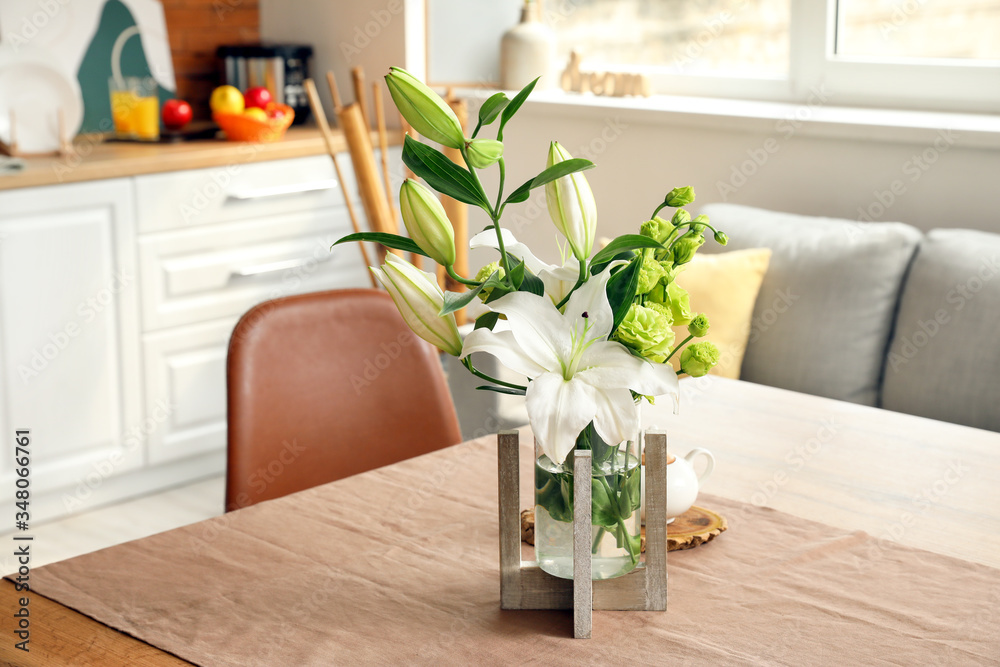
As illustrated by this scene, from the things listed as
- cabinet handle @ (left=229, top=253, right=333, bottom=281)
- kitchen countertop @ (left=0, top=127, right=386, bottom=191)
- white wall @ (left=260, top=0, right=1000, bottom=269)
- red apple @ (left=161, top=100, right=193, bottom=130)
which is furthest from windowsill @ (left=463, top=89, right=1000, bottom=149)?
red apple @ (left=161, top=100, right=193, bottom=130)

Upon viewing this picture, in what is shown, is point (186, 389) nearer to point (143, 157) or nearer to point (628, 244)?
point (143, 157)

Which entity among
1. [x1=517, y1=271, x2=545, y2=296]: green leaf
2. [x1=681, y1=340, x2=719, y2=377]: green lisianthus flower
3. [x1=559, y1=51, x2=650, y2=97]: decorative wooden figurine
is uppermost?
[x1=559, y1=51, x2=650, y2=97]: decorative wooden figurine

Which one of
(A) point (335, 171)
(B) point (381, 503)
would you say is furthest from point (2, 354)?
(B) point (381, 503)

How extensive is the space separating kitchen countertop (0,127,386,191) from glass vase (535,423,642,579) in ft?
6.75

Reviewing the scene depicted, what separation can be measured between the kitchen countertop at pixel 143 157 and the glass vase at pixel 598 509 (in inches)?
80.9

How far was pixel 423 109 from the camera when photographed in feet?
2.75

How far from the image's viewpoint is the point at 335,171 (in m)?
3.28

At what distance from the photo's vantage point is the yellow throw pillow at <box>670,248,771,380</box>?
231cm

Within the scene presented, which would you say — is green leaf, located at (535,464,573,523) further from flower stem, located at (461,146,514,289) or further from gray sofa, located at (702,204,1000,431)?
gray sofa, located at (702,204,1000,431)

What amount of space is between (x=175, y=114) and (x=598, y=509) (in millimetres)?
2616

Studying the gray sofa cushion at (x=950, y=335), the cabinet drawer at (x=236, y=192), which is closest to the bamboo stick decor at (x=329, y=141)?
the cabinet drawer at (x=236, y=192)

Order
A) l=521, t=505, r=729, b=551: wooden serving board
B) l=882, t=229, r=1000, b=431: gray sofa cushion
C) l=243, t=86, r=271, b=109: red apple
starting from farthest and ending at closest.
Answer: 1. l=243, t=86, r=271, b=109: red apple
2. l=882, t=229, r=1000, b=431: gray sofa cushion
3. l=521, t=505, r=729, b=551: wooden serving board

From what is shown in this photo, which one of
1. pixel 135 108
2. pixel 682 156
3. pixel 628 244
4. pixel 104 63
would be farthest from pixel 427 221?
→ pixel 104 63

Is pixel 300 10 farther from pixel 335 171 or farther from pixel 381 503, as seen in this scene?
pixel 381 503
